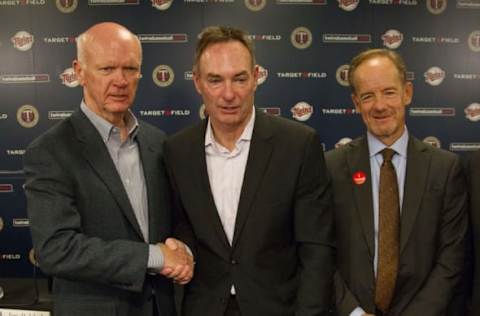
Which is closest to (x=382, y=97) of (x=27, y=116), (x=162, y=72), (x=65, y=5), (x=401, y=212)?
(x=401, y=212)

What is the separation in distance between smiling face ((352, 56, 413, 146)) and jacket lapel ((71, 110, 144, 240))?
1080mm

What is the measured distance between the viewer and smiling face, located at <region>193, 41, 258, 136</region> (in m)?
1.78

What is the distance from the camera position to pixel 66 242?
1.62 metres

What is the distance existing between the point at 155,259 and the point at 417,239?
1.06 meters

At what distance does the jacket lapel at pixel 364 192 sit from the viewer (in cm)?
190

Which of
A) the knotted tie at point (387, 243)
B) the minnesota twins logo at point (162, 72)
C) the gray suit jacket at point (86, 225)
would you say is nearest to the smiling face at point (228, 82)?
the gray suit jacket at point (86, 225)

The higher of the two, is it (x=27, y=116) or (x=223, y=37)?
(x=223, y=37)

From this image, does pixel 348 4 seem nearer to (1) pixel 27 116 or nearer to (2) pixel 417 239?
(2) pixel 417 239

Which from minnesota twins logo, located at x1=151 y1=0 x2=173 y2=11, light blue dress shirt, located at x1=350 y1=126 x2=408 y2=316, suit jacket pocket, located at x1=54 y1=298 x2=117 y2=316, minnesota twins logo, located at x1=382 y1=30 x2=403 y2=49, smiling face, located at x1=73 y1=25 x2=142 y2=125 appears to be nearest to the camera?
suit jacket pocket, located at x1=54 y1=298 x2=117 y2=316

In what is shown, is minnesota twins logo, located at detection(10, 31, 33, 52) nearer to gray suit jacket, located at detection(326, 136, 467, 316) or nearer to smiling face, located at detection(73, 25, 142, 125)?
smiling face, located at detection(73, 25, 142, 125)

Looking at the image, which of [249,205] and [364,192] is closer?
[249,205]

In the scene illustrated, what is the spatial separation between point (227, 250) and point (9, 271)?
3.39 metres

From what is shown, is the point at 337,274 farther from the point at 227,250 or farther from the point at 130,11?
the point at 130,11

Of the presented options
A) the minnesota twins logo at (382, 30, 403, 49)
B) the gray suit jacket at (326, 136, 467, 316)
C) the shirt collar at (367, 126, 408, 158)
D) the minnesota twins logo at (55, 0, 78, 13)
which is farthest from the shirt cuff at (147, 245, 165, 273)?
the minnesota twins logo at (382, 30, 403, 49)
